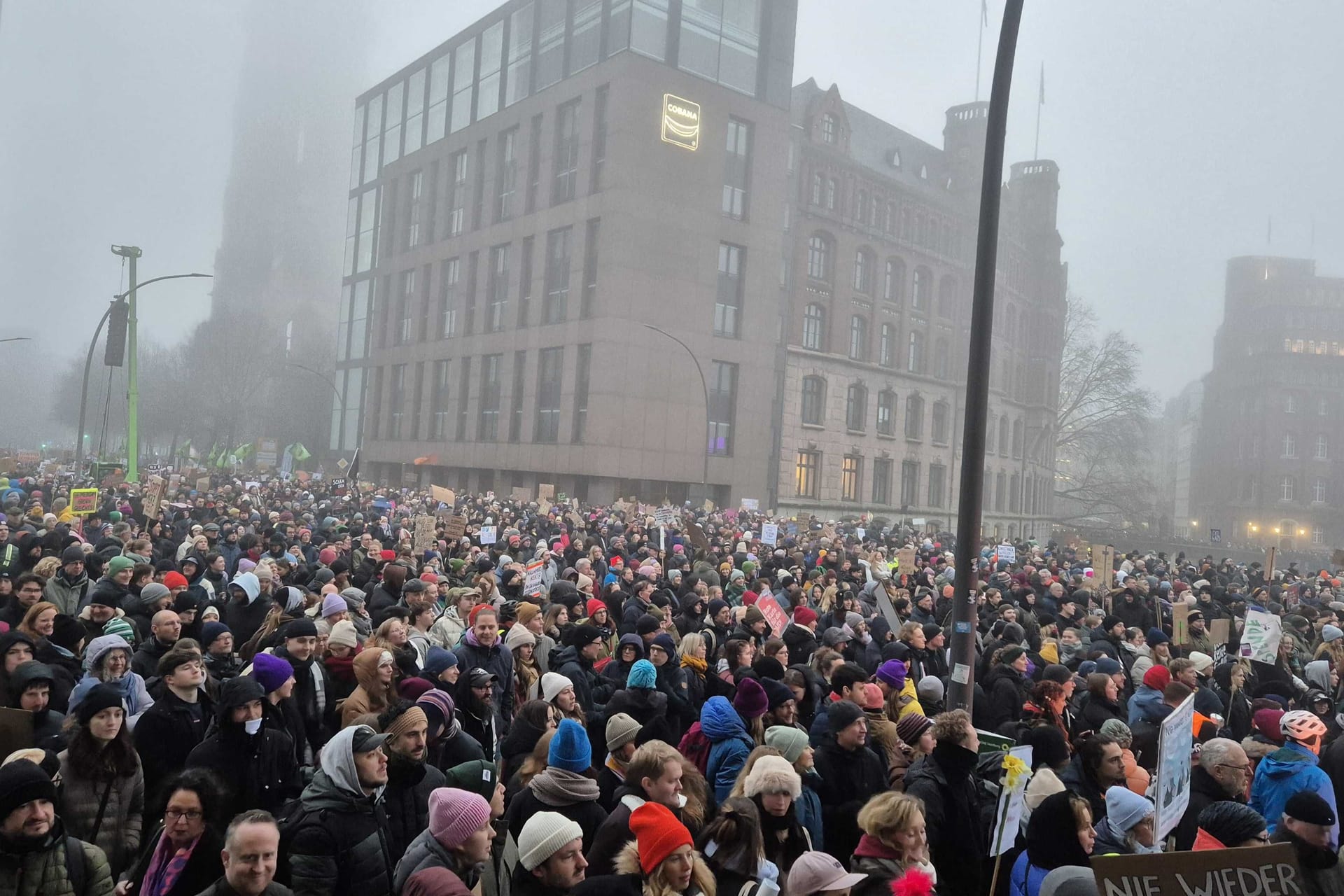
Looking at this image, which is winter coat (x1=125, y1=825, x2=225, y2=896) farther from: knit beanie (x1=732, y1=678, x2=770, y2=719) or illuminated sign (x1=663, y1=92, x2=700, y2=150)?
illuminated sign (x1=663, y1=92, x2=700, y2=150)

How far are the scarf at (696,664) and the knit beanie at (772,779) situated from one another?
3.24m

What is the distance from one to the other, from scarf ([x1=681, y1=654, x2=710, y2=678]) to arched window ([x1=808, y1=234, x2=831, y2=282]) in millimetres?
51576

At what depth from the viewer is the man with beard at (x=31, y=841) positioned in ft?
12.0

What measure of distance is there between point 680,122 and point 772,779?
47466 millimetres

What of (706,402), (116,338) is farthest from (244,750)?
(706,402)

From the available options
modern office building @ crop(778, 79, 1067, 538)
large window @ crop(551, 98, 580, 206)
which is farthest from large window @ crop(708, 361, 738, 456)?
large window @ crop(551, 98, 580, 206)

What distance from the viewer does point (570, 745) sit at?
4602 mm

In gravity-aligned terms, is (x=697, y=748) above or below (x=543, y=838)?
below

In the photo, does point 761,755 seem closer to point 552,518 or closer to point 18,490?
point 552,518

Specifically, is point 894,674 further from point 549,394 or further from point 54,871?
point 549,394

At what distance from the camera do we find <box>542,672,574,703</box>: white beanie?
6.22m

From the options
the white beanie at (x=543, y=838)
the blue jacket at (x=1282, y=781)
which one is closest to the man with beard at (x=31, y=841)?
the white beanie at (x=543, y=838)

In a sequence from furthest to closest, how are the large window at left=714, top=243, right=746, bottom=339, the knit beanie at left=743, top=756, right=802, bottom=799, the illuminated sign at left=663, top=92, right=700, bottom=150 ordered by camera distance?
the large window at left=714, top=243, right=746, bottom=339, the illuminated sign at left=663, top=92, right=700, bottom=150, the knit beanie at left=743, top=756, right=802, bottom=799

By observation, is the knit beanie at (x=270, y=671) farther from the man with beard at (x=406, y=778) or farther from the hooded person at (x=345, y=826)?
the hooded person at (x=345, y=826)
